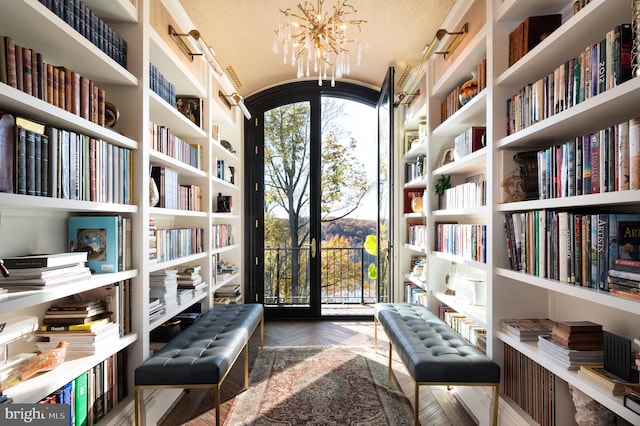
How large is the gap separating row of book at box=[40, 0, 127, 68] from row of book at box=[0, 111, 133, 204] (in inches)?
18.8

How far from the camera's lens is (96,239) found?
5.92ft

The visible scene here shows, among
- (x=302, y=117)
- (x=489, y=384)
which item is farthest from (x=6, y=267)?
(x=302, y=117)

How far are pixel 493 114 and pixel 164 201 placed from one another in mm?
2150

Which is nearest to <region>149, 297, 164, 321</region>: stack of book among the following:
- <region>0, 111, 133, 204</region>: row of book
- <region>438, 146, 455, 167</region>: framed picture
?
<region>0, 111, 133, 204</region>: row of book

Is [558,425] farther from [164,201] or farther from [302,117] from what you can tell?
[302,117]

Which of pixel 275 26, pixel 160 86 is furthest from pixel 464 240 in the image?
pixel 275 26

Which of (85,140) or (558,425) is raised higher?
(85,140)

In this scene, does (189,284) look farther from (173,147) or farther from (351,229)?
(351,229)

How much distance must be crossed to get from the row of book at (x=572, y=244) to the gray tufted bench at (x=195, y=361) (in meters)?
1.66

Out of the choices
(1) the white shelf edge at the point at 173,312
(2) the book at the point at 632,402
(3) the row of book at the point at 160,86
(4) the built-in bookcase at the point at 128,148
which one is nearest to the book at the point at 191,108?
(4) the built-in bookcase at the point at 128,148

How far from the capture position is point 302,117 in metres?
4.65

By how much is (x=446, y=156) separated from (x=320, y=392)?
2.17 metres

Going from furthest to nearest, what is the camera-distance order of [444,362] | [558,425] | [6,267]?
[444,362] → [558,425] → [6,267]

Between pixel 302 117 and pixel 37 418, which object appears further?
pixel 302 117
